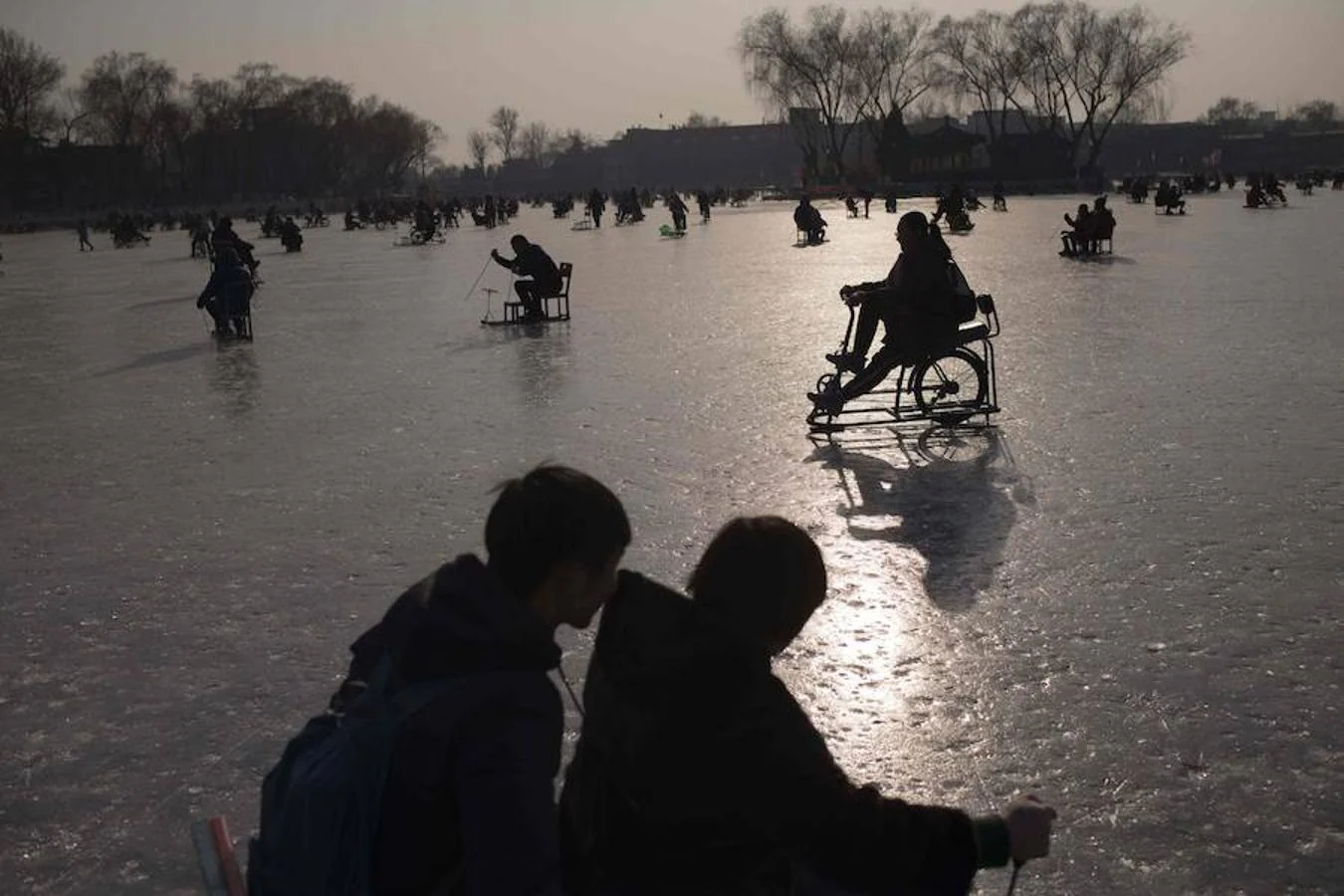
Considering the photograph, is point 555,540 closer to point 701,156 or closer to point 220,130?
point 220,130

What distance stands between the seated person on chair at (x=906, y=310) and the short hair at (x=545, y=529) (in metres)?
7.27

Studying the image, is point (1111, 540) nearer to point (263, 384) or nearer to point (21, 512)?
point (21, 512)

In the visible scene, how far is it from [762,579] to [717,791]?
0.29 metres

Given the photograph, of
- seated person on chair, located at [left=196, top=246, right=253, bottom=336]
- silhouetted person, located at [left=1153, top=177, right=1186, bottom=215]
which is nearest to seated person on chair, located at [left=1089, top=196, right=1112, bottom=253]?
seated person on chair, located at [left=196, top=246, right=253, bottom=336]

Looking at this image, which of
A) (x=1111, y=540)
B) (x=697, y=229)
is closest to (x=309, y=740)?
(x=1111, y=540)

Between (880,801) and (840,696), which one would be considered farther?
(840,696)

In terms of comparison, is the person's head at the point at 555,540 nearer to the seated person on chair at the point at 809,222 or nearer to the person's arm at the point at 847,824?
the person's arm at the point at 847,824

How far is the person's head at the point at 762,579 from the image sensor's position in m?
2.01

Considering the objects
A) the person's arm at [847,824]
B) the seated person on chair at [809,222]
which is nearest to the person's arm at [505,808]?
the person's arm at [847,824]

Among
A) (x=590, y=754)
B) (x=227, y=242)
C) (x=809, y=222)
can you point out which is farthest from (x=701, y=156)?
(x=590, y=754)

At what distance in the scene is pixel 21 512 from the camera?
779cm

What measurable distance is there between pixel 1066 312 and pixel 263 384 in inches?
344

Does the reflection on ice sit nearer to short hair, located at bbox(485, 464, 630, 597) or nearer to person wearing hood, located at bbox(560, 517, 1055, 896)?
person wearing hood, located at bbox(560, 517, 1055, 896)

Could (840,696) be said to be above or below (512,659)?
below
